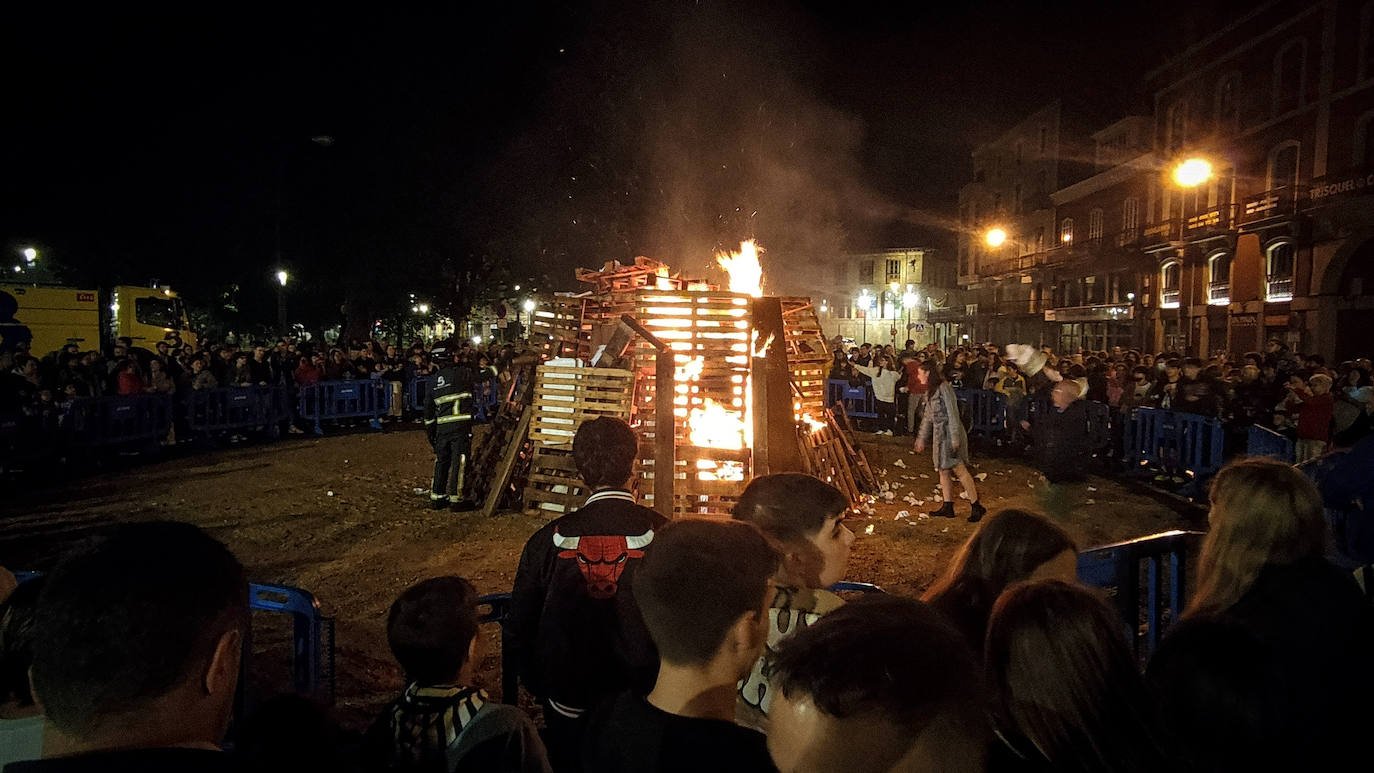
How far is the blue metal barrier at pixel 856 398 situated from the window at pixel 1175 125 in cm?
2860

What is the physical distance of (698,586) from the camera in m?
2.11

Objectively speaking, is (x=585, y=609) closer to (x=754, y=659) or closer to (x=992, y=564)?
(x=754, y=659)

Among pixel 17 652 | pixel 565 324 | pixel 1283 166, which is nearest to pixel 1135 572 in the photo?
pixel 17 652

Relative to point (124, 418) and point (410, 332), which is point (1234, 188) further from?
point (410, 332)

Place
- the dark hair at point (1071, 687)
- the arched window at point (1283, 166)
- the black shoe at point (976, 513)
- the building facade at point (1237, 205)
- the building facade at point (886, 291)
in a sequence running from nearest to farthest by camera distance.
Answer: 1. the dark hair at point (1071, 687)
2. the black shoe at point (976, 513)
3. the building facade at point (1237, 205)
4. the arched window at point (1283, 166)
5. the building facade at point (886, 291)

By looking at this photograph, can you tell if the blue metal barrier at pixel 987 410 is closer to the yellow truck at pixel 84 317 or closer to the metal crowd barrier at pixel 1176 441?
the metal crowd barrier at pixel 1176 441

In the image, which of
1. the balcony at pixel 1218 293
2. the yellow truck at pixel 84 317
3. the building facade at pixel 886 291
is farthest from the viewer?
the building facade at pixel 886 291

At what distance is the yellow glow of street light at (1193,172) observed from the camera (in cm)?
3603

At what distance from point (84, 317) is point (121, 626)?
3086 centimetres

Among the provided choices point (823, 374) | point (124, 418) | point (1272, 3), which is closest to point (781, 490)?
point (823, 374)

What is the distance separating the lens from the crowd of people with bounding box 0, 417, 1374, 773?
1.47 meters

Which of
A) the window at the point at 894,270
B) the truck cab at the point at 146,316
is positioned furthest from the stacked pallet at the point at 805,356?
the window at the point at 894,270

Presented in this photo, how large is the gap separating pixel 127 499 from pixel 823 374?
10461 millimetres

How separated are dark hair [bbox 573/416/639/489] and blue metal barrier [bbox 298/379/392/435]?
16612mm
